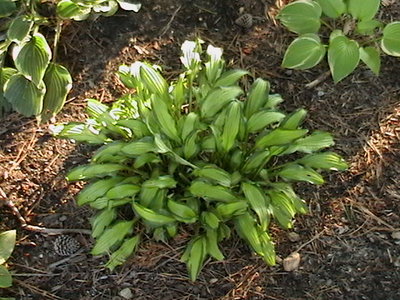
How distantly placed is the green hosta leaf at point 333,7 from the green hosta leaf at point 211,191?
865mm

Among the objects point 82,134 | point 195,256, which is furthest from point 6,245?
point 195,256

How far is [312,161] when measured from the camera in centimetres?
241

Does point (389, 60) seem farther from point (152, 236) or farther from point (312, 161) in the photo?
point (152, 236)

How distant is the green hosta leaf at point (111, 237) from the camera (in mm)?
2340

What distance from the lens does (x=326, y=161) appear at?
2.39 metres

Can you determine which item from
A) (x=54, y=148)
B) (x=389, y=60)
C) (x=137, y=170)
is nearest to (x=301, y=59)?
(x=389, y=60)

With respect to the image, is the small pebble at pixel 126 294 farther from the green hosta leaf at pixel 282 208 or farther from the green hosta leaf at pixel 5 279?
the green hosta leaf at pixel 282 208

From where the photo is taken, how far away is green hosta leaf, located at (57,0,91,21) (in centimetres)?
269

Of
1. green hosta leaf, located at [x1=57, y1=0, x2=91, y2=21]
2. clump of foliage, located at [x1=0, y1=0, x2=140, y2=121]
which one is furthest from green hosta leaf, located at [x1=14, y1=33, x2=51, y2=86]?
green hosta leaf, located at [x1=57, y1=0, x2=91, y2=21]

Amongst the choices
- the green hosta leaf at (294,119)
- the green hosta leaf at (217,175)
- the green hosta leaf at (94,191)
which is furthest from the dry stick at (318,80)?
the green hosta leaf at (94,191)

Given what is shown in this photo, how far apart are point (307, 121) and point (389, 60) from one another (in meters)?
0.44

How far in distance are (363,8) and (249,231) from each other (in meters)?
0.97

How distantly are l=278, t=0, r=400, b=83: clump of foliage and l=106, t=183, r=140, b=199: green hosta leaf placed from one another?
77cm

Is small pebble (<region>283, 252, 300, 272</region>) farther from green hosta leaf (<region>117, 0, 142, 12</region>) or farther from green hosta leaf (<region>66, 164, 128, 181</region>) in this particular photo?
green hosta leaf (<region>117, 0, 142, 12</region>)
